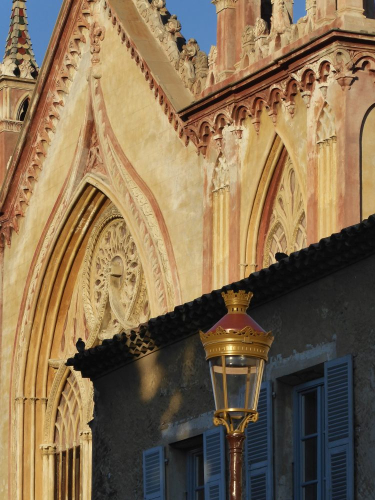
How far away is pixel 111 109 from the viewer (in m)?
42.7

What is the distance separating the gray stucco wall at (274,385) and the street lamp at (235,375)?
4.54m

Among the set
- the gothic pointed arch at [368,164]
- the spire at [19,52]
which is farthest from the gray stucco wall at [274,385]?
the spire at [19,52]

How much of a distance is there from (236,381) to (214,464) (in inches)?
312

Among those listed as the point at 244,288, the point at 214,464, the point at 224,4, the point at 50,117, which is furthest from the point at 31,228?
the point at 244,288

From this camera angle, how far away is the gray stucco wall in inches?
1065

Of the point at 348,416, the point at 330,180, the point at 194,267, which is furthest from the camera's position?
the point at 194,267

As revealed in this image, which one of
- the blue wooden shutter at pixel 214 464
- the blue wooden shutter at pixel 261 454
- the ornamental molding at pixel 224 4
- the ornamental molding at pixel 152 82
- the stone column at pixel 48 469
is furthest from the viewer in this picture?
the stone column at pixel 48 469

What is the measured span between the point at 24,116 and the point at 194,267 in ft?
33.4

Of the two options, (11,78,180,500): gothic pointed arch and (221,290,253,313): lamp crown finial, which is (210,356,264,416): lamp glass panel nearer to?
(221,290,253,313): lamp crown finial

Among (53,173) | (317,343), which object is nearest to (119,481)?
(317,343)

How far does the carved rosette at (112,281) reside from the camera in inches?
1666

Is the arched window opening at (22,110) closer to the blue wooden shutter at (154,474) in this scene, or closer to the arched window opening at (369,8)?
the arched window opening at (369,8)

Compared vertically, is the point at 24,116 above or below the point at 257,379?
above

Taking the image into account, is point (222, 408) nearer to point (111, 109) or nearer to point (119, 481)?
point (119, 481)
